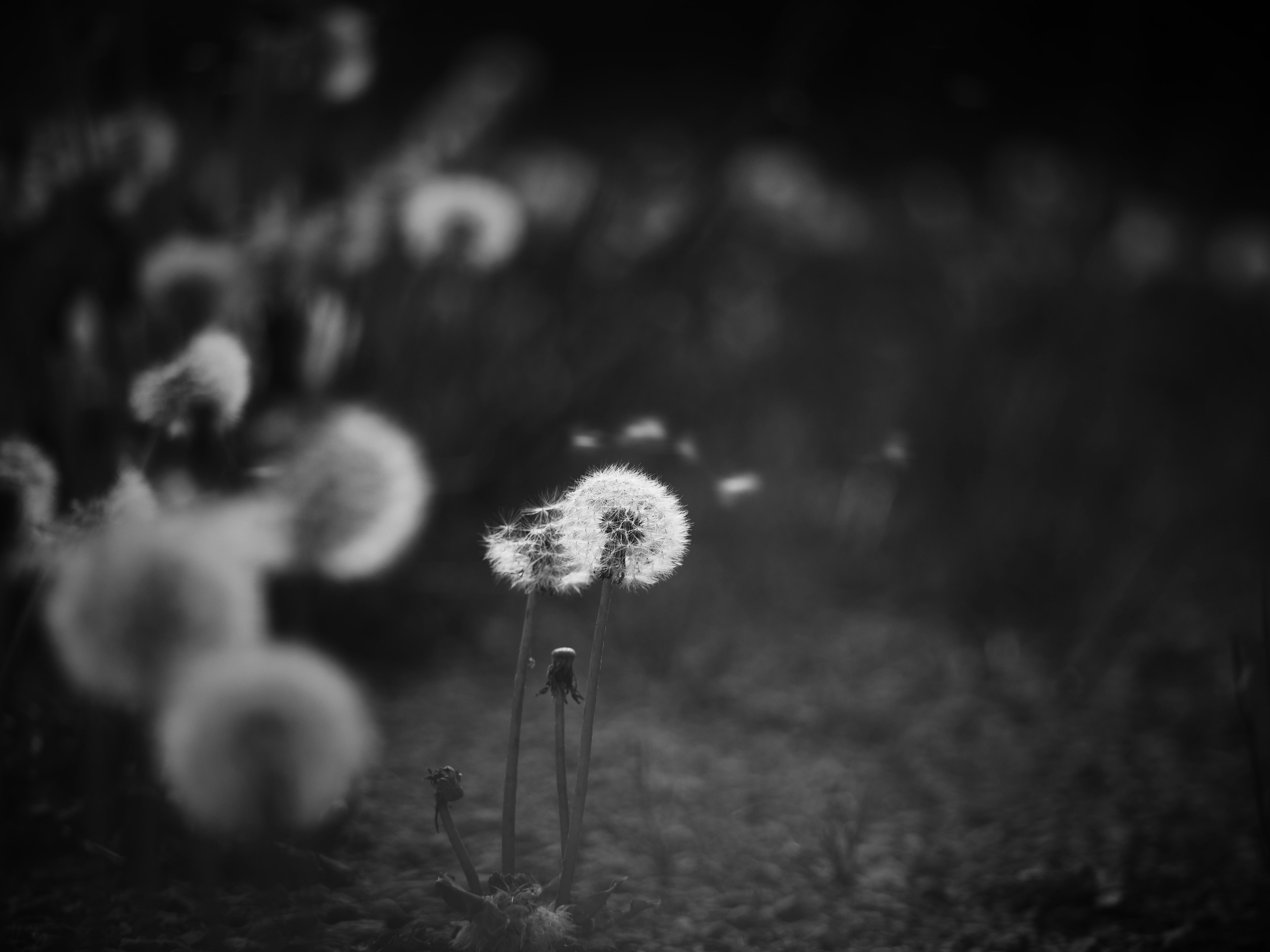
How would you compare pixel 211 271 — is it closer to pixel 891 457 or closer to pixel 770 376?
pixel 891 457

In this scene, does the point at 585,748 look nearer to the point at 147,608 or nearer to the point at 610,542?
the point at 610,542

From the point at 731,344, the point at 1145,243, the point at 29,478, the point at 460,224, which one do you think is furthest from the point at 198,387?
the point at 1145,243

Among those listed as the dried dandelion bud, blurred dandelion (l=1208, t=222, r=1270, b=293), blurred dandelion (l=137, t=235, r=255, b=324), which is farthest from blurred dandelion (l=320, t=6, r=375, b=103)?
blurred dandelion (l=1208, t=222, r=1270, b=293)

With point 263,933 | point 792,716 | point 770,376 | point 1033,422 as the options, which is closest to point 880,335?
point 770,376

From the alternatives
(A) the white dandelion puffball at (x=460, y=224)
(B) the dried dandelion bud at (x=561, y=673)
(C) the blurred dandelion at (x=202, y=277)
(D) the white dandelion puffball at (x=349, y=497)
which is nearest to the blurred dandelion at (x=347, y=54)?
(A) the white dandelion puffball at (x=460, y=224)

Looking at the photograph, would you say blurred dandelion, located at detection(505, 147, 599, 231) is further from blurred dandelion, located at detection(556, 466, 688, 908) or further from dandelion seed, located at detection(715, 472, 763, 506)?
blurred dandelion, located at detection(556, 466, 688, 908)
